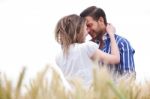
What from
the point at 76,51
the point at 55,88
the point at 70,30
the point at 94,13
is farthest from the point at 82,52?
the point at 55,88

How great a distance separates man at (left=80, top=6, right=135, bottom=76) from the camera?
129 inches

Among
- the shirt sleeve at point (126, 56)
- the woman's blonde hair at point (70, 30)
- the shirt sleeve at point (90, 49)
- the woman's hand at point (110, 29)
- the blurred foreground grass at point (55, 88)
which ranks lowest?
the shirt sleeve at point (126, 56)

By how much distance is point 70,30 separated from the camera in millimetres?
3023

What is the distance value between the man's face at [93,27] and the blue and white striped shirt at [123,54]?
0.49ft

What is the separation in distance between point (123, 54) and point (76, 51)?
23.4 inches

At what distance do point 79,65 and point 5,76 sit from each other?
6.48 ft

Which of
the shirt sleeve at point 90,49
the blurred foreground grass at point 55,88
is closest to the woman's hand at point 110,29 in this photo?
the shirt sleeve at point 90,49

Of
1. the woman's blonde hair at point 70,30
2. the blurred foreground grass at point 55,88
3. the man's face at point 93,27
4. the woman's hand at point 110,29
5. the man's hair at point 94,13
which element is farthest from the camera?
the man's hair at point 94,13

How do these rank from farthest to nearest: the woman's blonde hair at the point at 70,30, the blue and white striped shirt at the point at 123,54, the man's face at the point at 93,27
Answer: the man's face at the point at 93,27
the blue and white striped shirt at the point at 123,54
the woman's blonde hair at the point at 70,30

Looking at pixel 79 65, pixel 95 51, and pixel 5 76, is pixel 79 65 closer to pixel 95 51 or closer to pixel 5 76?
pixel 95 51

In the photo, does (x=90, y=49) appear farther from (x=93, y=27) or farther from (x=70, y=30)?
(x=93, y=27)

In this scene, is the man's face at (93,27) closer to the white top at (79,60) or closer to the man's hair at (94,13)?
the man's hair at (94,13)

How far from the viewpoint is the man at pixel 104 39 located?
327 cm

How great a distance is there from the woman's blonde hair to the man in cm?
35
